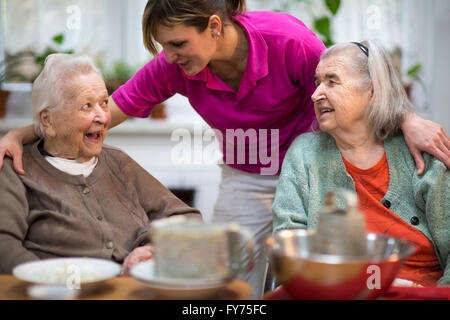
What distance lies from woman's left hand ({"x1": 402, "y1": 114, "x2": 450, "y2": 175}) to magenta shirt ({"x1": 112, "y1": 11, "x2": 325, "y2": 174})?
32 centimetres

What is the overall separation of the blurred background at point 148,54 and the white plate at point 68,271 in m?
0.83

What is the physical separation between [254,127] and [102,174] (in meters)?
0.52

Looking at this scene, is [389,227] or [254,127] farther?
[254,127]

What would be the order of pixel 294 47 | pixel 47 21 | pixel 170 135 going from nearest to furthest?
pixel 294 47, pixel 170 135, pixel 47 21

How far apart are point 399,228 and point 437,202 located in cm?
13

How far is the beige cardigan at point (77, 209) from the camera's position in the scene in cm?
128

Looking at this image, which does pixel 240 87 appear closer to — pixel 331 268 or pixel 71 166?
Result: pixel 71 166

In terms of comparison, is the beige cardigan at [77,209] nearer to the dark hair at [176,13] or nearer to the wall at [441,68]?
the dark hair at [176,13]

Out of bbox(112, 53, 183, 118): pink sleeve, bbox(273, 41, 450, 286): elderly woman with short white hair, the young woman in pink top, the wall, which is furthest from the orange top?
the wall

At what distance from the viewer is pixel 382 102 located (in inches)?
58.1

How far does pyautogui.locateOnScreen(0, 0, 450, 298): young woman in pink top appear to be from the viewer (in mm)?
1411

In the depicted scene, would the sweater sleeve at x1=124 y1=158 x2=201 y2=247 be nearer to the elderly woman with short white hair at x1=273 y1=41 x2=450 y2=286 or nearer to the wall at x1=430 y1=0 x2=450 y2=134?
the elderly woman with short white hair at x1=273 y1=41 x2=450 y2=286

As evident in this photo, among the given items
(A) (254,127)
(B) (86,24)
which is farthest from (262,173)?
(B) (86,24)

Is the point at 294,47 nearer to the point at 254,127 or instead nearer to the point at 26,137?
the point at 254,127
